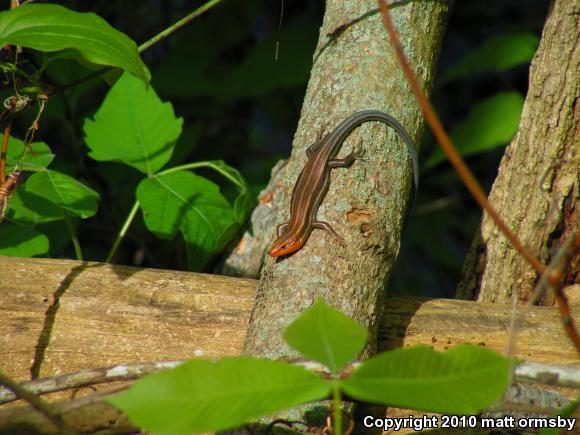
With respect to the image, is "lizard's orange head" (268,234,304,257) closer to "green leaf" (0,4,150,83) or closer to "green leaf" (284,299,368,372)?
"green leaf" (0,4,150,83)

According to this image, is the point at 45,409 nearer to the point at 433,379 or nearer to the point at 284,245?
the point at 433,379

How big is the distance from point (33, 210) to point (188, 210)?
0.61m

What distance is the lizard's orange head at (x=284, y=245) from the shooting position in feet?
6.68

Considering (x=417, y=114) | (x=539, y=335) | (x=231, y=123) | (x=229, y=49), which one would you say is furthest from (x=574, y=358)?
(x=229, y=49)

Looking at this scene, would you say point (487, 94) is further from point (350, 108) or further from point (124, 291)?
point (124, 291)

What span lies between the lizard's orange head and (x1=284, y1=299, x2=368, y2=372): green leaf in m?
0.94

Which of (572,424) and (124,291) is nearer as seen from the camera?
(572,424)

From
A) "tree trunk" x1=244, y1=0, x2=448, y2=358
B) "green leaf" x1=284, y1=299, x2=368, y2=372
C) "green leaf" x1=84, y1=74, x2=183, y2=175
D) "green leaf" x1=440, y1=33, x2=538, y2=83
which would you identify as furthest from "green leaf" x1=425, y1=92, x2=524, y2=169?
"green leaf" x1=284, y1=299, x2=368, y2=372

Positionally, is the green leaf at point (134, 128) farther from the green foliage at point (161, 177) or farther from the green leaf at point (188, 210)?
the green leaf at point (188, 210)

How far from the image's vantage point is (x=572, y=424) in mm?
1635

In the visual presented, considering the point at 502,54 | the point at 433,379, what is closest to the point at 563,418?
the point at 433,379

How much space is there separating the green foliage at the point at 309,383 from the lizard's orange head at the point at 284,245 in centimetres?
95

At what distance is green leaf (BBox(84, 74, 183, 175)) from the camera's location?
267 cm

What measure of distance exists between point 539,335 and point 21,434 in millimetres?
1583
